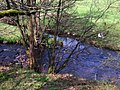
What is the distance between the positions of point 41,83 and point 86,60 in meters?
9.45

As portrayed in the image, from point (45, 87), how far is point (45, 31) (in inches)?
218

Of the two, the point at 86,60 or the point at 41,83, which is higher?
the point at 41,83

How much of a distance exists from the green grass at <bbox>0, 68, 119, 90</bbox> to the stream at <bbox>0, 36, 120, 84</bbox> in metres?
3.21

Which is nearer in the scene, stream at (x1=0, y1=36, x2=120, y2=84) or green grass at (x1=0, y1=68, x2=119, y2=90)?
green grass at (x1=0, y1=68, x2=119, y2=90)

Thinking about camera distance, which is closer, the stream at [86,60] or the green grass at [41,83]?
the green grass at [41,83]

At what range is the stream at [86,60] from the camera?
16609 millimetres

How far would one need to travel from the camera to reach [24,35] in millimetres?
15211

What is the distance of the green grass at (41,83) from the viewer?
409 inches

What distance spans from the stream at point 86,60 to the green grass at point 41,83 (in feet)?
10.5

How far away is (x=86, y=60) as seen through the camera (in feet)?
65.9

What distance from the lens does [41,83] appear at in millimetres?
11062

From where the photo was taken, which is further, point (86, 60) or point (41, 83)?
point (86, 60)

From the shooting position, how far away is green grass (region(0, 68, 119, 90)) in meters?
10.4

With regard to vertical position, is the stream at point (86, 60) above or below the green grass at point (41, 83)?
below
